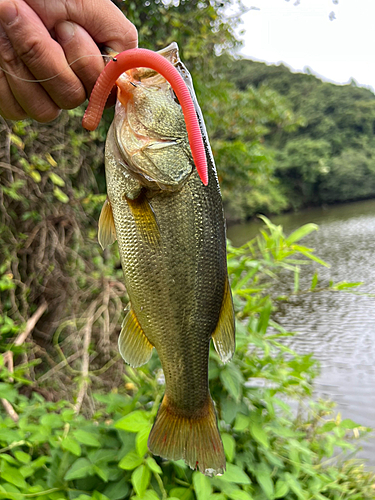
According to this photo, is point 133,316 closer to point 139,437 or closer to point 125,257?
point 125,257

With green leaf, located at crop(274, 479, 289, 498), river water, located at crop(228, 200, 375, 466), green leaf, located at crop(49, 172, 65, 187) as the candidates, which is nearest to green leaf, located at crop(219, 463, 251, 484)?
green leaf, located at crop(274, 479, 289, 498)

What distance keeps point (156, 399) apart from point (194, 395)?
2.73ft

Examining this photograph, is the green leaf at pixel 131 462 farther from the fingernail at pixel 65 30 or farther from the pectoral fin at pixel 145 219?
the fingernail at pixel 65 30

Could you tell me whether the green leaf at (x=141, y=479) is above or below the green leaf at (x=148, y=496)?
above

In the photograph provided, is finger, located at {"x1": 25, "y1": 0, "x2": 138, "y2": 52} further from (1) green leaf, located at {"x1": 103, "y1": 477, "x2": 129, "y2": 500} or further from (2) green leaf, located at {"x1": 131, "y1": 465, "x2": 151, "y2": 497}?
(1) green leaf, located at {"x1": 103, "y1": 477, "x2": 129, "y2": 500}

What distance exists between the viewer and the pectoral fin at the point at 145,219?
1.12 meters

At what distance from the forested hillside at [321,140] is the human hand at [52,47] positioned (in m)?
41.2

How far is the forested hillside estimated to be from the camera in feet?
143

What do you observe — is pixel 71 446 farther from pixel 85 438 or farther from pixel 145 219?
pixel 145 219

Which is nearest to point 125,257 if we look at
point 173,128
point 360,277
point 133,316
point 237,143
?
point 133,316

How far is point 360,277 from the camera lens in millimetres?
12414

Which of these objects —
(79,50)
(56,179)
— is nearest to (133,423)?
(79,50)

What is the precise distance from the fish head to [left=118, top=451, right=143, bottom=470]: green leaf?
44.9 inches

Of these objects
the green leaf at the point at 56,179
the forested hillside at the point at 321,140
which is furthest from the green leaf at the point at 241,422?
the forested hillside at the point at 321,140
